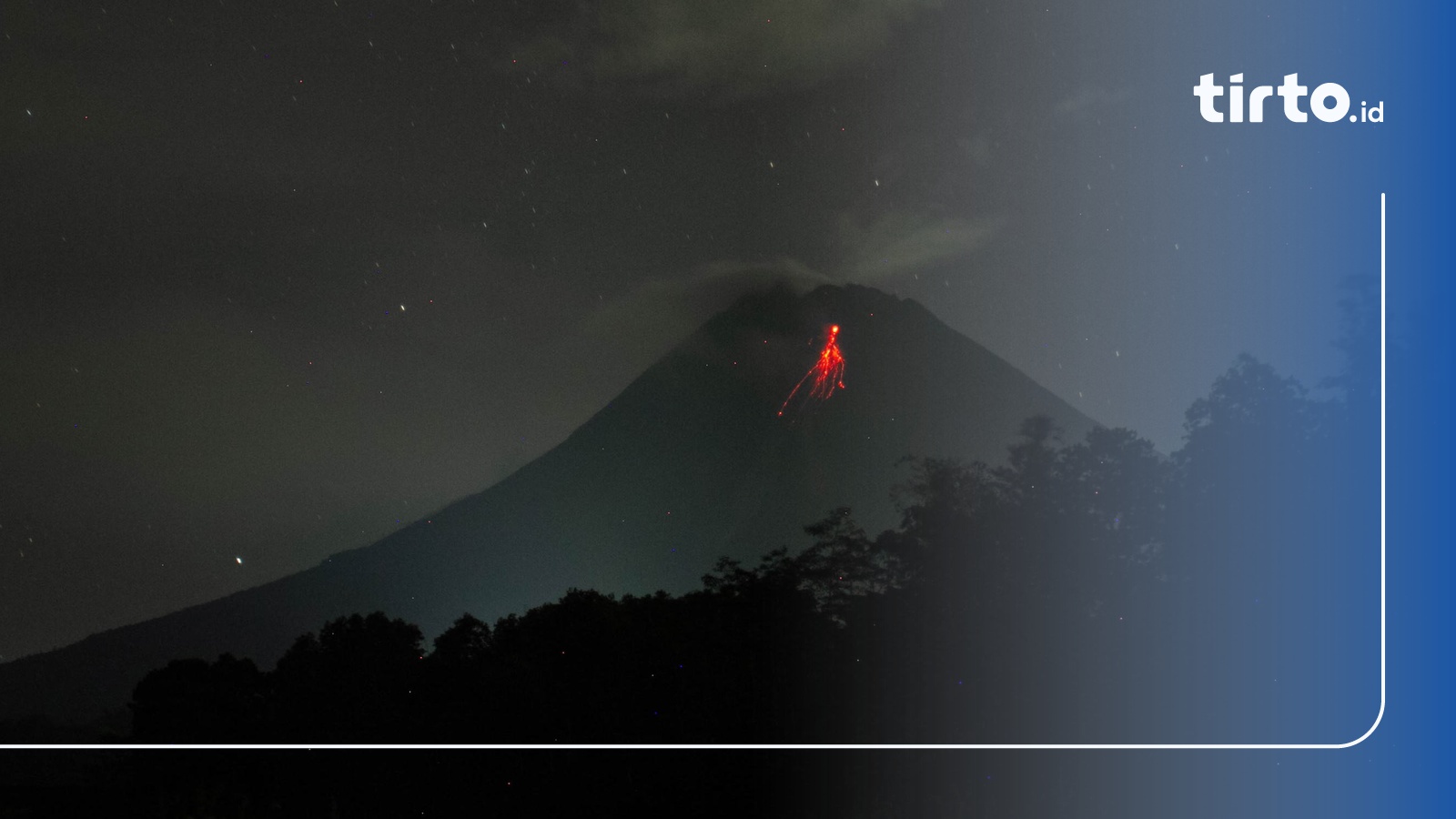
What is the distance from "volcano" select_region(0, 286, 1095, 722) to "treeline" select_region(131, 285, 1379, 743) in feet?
1.35

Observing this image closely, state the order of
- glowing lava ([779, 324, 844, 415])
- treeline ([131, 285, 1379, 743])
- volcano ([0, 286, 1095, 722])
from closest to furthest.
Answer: treeline ([131, 285, 1379, 743]) → volcano ([0, 286, 1095, 722]) → glowing lava ([779, 324, 844, 415])

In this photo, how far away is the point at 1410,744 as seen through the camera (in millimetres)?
4777

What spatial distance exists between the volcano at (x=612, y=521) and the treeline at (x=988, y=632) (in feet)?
1.35

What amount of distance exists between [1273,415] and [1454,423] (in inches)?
90.7

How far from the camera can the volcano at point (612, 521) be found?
7.99 metres

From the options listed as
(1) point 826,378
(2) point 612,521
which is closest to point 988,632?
(2) point 612,521

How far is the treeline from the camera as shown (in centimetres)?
607

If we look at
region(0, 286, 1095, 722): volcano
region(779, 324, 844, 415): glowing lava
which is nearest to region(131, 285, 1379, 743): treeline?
region(0, 286, 1095, 722): volcano

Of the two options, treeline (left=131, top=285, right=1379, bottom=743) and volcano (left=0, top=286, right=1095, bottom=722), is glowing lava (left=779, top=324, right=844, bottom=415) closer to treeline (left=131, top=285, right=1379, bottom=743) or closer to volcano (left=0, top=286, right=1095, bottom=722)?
volcano (left=0, top=286, right=1095, bottom=722)

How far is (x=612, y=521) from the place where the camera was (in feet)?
49.9

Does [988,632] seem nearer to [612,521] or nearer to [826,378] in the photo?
[612,521]

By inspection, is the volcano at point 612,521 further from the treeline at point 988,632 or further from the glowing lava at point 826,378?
the glowing lava at point 826,378

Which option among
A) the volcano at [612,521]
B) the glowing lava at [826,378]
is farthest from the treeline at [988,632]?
the glowing lava at [826,378]

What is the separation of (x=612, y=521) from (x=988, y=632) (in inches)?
369
